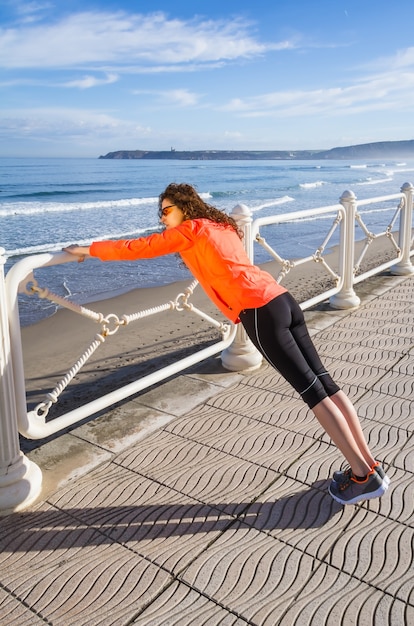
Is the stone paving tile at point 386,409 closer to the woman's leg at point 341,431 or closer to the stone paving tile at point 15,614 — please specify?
the woman's leg at point 341,431

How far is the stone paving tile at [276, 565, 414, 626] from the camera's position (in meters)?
2.06

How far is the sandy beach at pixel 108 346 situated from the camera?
5.35 meters

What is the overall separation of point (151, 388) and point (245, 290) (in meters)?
1.87

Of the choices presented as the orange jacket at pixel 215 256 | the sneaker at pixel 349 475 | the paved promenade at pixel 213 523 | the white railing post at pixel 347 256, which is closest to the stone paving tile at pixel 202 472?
the paved promenade at pixel 213 523

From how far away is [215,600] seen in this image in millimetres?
2172

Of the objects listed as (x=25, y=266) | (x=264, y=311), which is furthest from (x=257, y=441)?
(x=25, y=266)

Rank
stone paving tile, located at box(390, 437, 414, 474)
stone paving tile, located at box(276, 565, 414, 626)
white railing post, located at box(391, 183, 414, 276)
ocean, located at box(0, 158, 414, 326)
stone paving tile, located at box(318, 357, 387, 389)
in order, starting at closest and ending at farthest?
stone paving tile, located at box(276, 565, 414, 626) → stone paving tile, located at box(390, 437, 414, 474) → stone paving tile, located at box(318, 357, 387, 389) → white railing post, located at box(391, 183, 414, 276) → ocean, located at box(0, 158, 414, 326)

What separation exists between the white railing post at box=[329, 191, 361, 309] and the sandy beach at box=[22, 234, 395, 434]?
1378 mm

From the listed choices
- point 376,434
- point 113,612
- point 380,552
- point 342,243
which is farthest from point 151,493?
point 342,243

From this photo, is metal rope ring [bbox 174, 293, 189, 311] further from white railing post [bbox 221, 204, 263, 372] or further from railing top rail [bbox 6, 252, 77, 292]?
railing top rail [bbox 6, 252, 77, 292]

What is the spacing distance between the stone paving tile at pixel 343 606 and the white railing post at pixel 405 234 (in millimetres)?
6134

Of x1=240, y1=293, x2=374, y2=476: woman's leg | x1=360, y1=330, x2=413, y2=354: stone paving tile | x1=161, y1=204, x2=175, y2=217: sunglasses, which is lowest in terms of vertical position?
x1=360, y1=330, x2=413, y2=354: stone paving tile

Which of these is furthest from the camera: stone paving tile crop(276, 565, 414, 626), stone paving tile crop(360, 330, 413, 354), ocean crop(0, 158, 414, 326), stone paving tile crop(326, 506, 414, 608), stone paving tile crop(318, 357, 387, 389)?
ocean crop(0, 158, 414, 326)

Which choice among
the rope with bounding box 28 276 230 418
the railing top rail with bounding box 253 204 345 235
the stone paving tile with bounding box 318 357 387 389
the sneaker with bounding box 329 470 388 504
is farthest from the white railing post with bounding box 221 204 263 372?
the sneaker with bounding box 329 470 388 504
